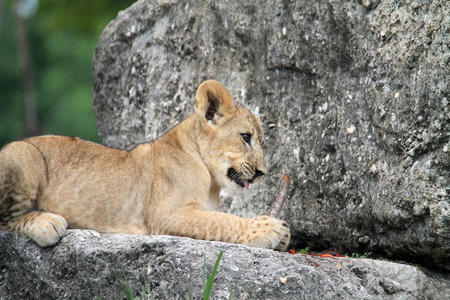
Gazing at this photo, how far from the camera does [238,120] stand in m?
5.09

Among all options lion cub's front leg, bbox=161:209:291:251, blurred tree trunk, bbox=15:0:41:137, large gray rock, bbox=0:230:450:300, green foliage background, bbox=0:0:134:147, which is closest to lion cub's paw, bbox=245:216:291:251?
lion cub's front leg, bbox=161:209:291:251

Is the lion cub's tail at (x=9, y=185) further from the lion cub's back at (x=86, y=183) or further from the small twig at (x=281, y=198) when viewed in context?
the small twig at (x=281, y=198)

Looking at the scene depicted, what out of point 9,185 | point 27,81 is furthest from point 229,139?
point 27,81

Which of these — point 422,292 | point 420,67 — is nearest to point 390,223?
point 422,292

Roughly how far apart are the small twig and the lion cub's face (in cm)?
33

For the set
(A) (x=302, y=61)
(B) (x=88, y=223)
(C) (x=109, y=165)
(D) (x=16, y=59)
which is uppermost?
(A) (x=302, y=61)

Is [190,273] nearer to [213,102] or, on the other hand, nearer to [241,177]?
[241,177]

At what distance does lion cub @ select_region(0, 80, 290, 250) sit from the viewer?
184 inches

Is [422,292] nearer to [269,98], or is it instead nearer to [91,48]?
[269,98]

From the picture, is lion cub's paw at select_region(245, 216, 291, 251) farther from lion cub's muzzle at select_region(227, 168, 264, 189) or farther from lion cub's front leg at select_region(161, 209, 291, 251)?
lion cub's muzzle at select_region(227, 168, 264, 189)

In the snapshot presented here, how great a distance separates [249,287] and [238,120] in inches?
62.8

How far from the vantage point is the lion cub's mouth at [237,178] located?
497 centimetres

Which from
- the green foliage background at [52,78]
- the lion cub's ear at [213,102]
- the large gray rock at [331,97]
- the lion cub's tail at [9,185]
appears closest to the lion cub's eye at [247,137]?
the lion cub's ear at [213,102]

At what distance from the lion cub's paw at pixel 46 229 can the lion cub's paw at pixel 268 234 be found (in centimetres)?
114
